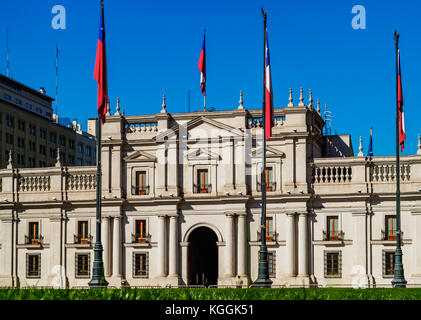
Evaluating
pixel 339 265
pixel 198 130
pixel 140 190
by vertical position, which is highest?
pixel 198 130

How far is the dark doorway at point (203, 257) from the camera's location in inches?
2761

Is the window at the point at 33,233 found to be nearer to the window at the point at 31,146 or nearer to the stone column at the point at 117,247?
the stone column at the point at 117,247

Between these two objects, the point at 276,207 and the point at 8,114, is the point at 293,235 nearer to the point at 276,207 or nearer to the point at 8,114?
the point at 276,207

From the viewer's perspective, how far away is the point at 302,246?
65.8 m

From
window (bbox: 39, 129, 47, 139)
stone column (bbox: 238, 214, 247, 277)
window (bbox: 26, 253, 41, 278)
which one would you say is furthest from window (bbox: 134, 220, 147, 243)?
window (bbox: 39, 129, 47, 139)

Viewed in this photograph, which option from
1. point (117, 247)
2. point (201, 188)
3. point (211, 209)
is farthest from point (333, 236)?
point (117, 247)

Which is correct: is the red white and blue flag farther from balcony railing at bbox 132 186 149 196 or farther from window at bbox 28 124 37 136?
window at bbox 28 124 37 136

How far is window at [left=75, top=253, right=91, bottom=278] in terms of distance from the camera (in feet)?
230

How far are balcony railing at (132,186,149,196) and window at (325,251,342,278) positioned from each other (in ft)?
50.8

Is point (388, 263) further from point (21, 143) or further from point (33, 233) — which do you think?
point (21, 143)

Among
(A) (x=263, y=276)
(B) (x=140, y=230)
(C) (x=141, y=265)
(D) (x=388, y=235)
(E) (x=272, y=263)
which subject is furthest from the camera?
(B) (x=140, y=230)

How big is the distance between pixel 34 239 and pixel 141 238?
9627 millimetres
